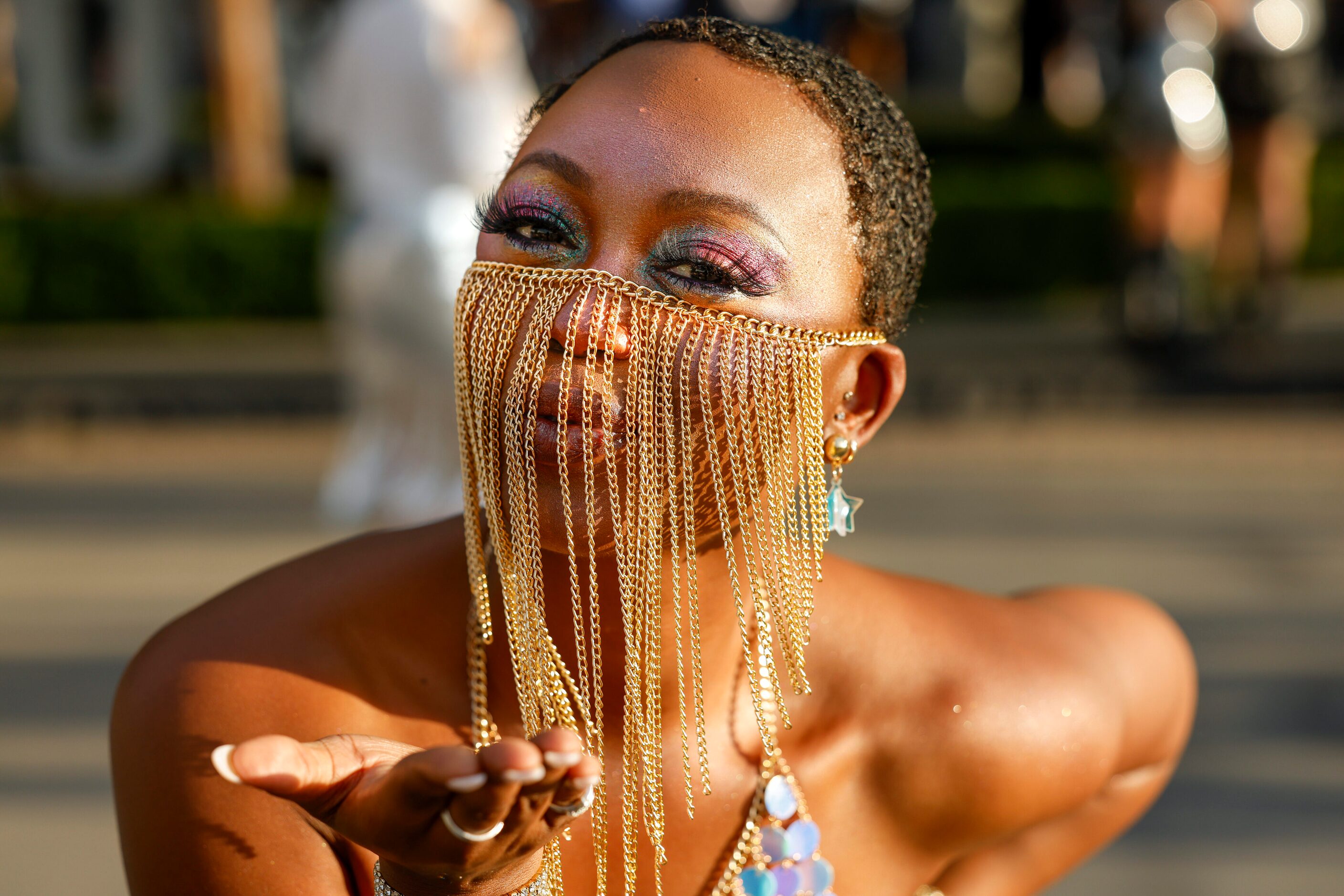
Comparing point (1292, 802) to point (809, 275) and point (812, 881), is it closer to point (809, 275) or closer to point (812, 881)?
point (812, 881)

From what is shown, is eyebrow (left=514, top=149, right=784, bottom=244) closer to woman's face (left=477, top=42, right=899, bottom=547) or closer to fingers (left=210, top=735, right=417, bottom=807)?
woman's face (left=477, top=42, right=899, bottom=547)

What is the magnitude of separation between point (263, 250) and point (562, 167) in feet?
30.0

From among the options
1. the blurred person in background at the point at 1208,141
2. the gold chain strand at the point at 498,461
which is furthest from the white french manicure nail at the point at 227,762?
the blurred person in background at the point at 1208,141

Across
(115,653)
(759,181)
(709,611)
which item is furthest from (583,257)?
(115,653)

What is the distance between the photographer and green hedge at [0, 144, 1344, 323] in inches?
396

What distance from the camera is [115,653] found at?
15.9ft

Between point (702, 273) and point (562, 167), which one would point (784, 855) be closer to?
point (702, 273)

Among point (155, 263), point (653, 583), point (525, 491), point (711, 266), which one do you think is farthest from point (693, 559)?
point (155, 263)

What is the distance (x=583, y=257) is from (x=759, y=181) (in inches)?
6.7

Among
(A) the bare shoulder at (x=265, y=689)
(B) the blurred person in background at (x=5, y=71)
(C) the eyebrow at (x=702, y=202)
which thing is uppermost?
(C) the eyebrow at (x=702, y=202)

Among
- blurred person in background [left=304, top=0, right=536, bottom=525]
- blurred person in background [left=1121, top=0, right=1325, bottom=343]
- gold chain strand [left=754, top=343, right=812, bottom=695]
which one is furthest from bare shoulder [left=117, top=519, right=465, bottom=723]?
blurred person in background [left=1121, top=0, right=1325, bottom=343]

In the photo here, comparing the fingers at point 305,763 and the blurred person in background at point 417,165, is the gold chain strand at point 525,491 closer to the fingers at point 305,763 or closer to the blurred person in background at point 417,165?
the fingers at point 305,763

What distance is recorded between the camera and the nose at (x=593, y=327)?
139 cm

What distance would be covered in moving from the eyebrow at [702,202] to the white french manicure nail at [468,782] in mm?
534
